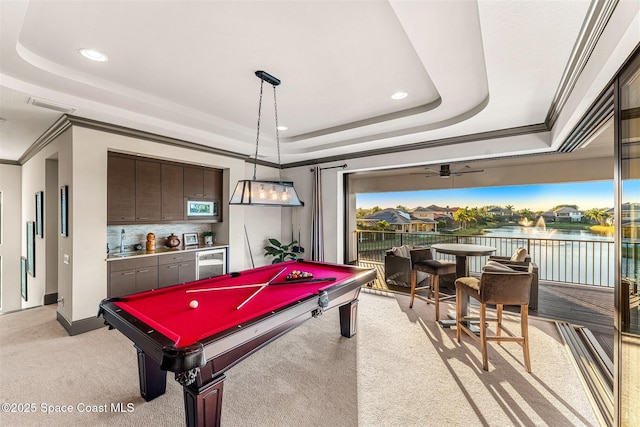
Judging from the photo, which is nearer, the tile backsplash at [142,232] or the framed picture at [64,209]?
the framed picture at [64,209]

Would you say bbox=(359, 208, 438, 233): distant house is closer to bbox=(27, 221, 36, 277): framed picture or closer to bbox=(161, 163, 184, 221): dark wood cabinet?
bbox=(161, 163, 184, 221): dark wood cabinet

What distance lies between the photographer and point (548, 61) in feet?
6.58

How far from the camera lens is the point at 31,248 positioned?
16.5 ft

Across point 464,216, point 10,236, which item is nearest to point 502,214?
point 464,216

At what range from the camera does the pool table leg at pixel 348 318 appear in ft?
10.4

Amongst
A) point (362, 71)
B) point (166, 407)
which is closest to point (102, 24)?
point (362, 71)

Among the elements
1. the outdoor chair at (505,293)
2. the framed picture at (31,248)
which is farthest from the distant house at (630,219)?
the framed picture at (31,248)

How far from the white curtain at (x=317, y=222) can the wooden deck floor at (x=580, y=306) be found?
4.17ft

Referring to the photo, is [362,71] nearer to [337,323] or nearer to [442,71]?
[442,71]

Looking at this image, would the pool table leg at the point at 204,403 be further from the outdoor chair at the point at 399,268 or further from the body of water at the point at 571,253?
the body of water at the point at 571,253

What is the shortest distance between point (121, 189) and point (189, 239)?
4.49 ft

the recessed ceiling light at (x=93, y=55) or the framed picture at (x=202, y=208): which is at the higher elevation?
the recessed ceiling light at (x=93, y=55)

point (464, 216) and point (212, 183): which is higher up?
point (212, 183)

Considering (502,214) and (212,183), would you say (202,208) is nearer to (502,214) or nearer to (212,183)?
(212,183)
